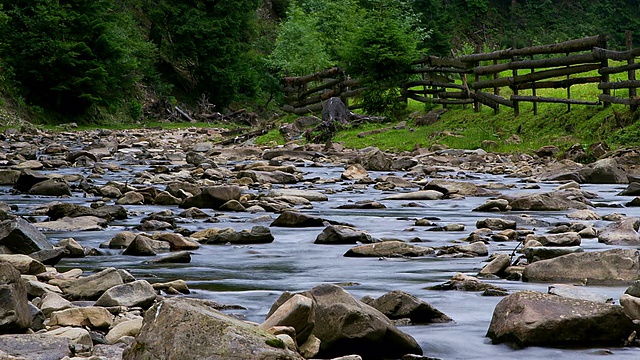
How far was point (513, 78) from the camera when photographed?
1719 centimetres


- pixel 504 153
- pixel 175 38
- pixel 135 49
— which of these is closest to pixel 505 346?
pixel 504 153

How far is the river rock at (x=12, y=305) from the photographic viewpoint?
2902mm

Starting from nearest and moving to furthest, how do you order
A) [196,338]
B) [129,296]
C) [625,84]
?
[196,338]
[129,296]
[625,84]

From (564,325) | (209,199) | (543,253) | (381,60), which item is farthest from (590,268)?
(381,60)

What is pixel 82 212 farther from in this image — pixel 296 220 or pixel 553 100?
pixel 553 100

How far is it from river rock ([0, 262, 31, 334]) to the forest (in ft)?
55.6

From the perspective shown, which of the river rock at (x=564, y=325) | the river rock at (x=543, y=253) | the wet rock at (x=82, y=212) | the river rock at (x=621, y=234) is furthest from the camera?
the wet rock at (x=82, y=212)

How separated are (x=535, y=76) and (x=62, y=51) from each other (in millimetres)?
22854

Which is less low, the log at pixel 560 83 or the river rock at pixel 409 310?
the river rock at pixel 409 310

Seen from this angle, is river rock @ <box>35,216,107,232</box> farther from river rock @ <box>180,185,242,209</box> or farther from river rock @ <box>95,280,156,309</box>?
river rock @ <box>95,280,156,309</box>

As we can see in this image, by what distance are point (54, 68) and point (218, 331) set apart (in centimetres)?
3436

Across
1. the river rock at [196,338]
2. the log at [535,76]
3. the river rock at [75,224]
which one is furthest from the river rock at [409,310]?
the log at [535,76]

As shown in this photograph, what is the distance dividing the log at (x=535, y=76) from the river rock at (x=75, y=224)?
11334mm

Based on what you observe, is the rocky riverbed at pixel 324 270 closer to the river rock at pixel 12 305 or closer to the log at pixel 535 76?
the river rock at pixel 12 305
